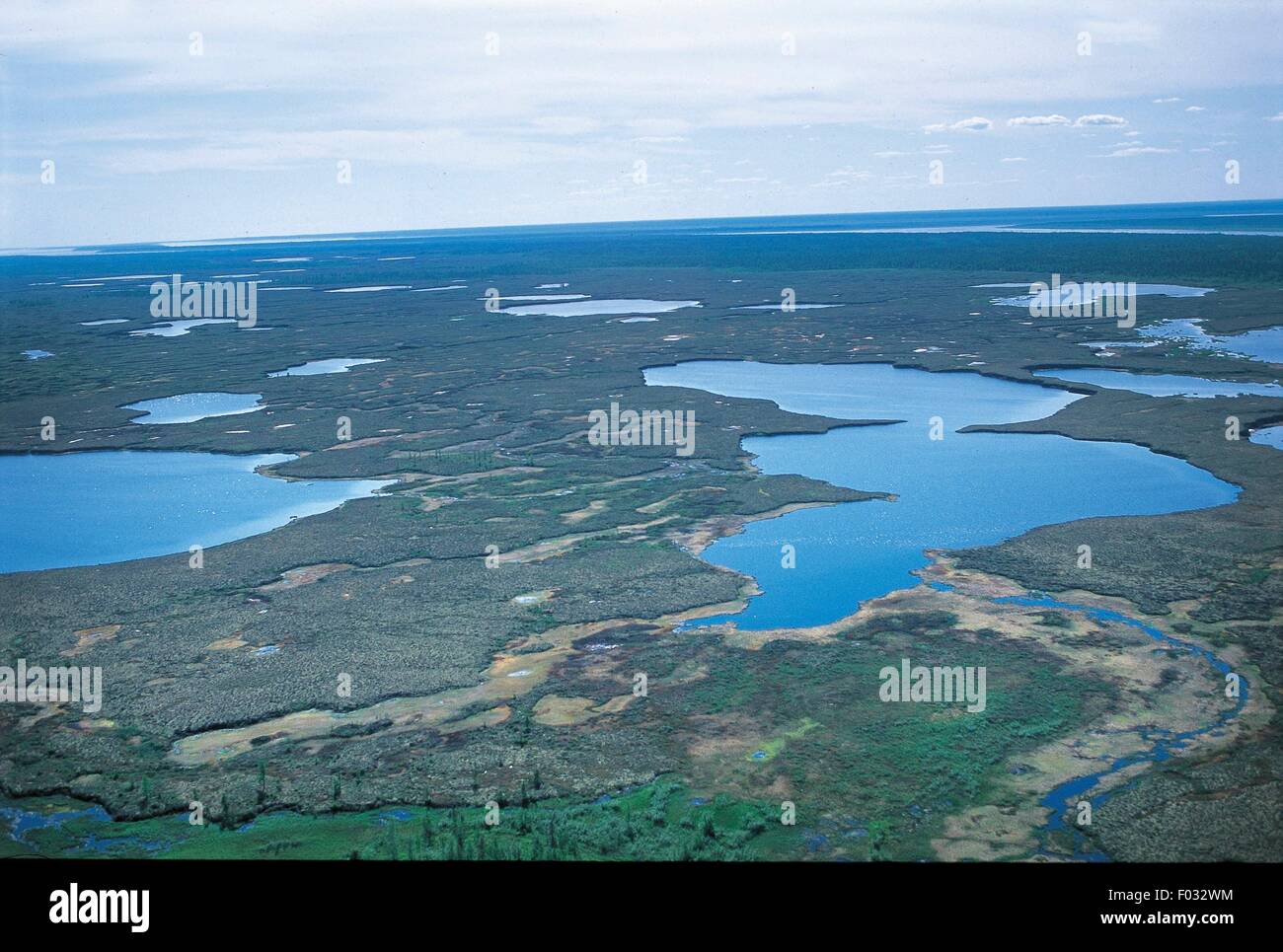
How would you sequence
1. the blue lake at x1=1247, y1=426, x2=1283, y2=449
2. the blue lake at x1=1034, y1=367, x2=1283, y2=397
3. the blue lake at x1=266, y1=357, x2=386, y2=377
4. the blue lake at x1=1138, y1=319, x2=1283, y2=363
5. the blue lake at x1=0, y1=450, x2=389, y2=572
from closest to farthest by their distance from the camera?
the blue lake at x1=0, y1=450, x2=389, y2=572, the blue lake at x1=1247, y1=426, x2=1283, y2=449, the blue lake at x1=1034, y1=367, x2=1283, y2=397, the blue lake at x1=1138, y1=319, x2=1283, y2=363, the blue lake at x1=266, y1=357, x2=386, y2=377

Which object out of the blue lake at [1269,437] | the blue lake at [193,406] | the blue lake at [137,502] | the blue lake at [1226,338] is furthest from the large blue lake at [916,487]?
the blue lake at [193,406]

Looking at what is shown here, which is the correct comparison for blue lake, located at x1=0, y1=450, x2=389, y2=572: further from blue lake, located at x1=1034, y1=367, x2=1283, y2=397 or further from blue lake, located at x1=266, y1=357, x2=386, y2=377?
blue lake, located at x1=1034, y1=367, x2=1283, y2=397

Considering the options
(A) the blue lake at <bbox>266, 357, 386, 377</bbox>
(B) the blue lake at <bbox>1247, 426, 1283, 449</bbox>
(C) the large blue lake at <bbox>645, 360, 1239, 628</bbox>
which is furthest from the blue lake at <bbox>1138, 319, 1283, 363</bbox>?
(A) the blue lake at <bbox>266, 357, 386, 377</bbox>

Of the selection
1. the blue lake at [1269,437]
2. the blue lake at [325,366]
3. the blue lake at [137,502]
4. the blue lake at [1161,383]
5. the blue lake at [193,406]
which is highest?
the blue lake at [325,366]

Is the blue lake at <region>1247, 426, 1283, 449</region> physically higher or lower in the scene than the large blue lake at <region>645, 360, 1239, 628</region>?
higher

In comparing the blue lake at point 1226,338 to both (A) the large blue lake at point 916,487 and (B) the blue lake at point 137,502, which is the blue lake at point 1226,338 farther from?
(B) the blue lake at point 137,502

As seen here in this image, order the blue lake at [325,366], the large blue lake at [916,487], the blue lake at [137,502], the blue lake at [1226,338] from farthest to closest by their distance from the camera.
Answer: the blue lake at [325,366], the blue lake at [1226,338], the blue lake at [137,502], the large blue lake at [916,487]

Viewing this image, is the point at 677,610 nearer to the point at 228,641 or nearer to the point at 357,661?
the point at 357,661
